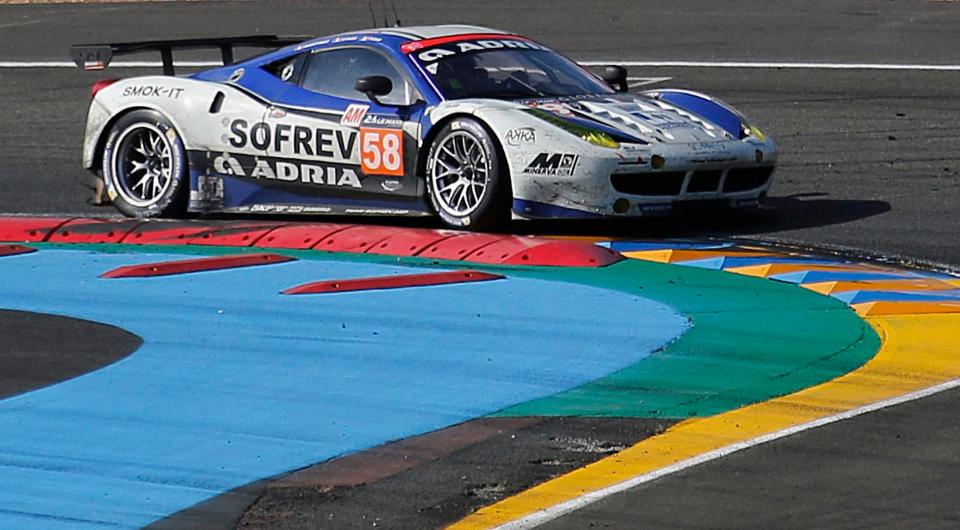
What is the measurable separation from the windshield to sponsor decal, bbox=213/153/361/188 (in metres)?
0.76

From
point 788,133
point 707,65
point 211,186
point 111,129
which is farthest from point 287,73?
point 707,65

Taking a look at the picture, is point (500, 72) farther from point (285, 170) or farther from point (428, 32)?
point (285, 170)

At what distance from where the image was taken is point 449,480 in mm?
5758

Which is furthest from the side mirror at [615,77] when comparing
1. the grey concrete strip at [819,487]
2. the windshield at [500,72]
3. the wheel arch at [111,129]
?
the grey concrete strip at [819,487]

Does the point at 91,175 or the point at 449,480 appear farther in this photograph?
the point at 91,175

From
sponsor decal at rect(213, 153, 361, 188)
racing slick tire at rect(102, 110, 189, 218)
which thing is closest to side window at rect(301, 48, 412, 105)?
sponsor decal at rect(213, 153, 361, 188)

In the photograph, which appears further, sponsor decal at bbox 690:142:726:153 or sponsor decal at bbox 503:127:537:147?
sponsor decal at bbox 690:142:726:153

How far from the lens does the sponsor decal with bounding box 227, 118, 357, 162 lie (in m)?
10.7

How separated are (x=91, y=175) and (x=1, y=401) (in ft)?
16.3

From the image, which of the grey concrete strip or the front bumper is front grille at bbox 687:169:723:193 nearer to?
the front bumper

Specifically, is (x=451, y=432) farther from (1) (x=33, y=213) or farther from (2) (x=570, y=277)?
(1) (x=33, y=213)

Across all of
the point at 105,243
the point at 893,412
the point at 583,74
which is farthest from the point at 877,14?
the point at 893,412

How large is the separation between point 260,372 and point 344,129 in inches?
139

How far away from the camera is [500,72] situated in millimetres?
10719
